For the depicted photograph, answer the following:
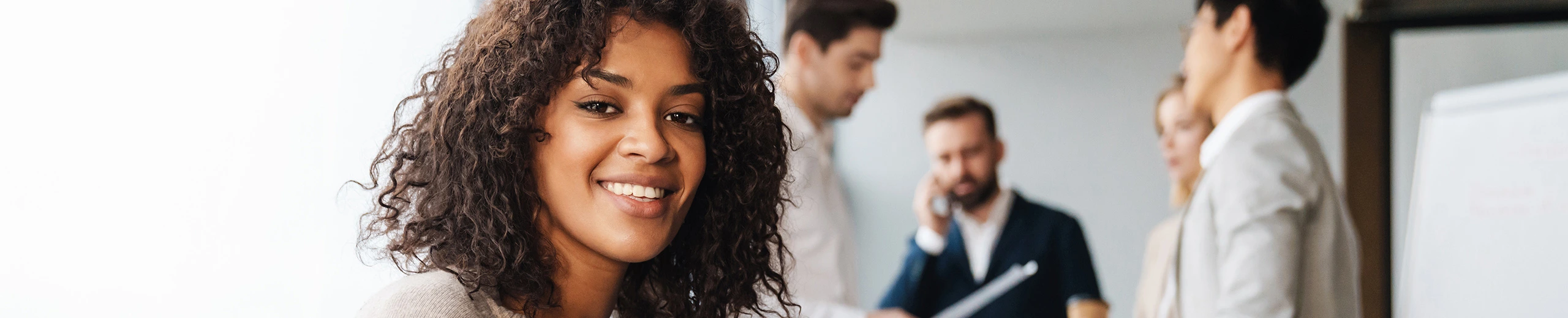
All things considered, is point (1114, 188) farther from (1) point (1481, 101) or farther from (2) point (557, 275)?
(2) point (557, 275)

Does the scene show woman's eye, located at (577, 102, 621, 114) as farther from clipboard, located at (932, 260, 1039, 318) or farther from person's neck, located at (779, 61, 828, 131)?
clipboard, located at (932, 260, 1039, 318)

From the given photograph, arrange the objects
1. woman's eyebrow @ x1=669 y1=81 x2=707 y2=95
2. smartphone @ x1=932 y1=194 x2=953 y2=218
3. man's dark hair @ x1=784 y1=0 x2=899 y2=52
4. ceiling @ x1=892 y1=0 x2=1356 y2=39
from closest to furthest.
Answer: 1. woman's eyebrow @ x1=669 y1=81 x2=707 y2=95
2. man's dark hair @ x1=784 y1=0 x2=899 y2=52
3. smartphone @ x1=932 y1=194 x2=953 y2=218
4. ceiling @ x1=892 y1=0 x2=1356 y2=39

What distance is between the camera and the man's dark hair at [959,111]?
9.95 feet

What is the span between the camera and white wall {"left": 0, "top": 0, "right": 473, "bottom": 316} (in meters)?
0.81

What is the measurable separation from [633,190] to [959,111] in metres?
2.36

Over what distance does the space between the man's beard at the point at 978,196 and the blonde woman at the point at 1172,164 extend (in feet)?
1.57

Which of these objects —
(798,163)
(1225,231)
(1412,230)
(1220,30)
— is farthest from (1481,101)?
(798,163)

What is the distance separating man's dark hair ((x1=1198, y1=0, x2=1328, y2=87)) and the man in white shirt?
2.70ft

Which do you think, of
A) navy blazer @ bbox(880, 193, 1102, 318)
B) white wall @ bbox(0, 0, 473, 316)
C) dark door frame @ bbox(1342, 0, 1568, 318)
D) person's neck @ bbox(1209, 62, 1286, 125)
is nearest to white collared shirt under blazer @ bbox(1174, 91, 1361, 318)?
person's neck @ bbox(1209, 62, 1286, 125)

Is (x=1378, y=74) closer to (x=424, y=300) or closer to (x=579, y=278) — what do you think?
(x=579, y=278)

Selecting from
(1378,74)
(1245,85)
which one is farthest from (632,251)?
(1378,74)

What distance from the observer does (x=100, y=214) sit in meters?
0.85

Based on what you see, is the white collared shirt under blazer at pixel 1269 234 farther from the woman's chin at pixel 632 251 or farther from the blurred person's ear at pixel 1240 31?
the woman's chin at pixel 632 251

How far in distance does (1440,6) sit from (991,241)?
1591 mm
